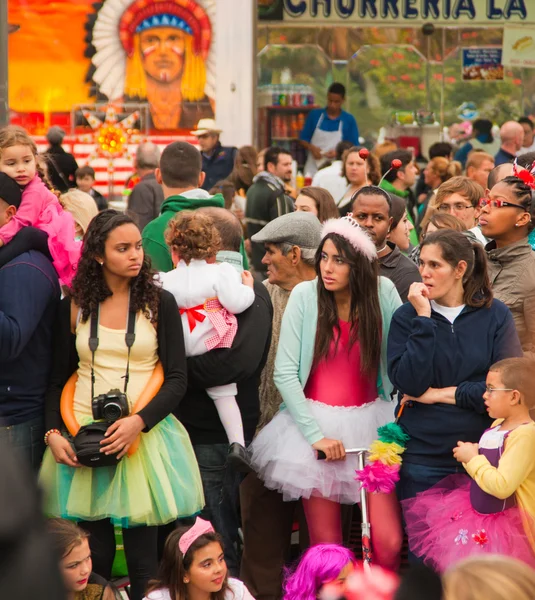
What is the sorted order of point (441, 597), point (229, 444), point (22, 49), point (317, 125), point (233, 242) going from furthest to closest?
point (22, 49) < point (317, 125) < point (233, 242) < point (229, 444) < point (441, 597)

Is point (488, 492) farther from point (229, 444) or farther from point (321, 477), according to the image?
point (229, 444)

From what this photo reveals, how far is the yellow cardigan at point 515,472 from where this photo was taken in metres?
3.90

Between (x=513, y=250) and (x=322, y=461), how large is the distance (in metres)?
1.38

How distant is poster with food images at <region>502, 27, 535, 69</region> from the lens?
15648 mm

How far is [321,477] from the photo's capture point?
14.9 feet

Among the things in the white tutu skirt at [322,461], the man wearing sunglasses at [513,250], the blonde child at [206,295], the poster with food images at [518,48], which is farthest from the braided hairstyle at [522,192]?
the poster with food images at [518,48]

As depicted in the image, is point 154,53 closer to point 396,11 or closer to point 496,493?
point 396,11

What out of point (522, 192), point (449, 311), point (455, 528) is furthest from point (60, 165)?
point (455, 528)

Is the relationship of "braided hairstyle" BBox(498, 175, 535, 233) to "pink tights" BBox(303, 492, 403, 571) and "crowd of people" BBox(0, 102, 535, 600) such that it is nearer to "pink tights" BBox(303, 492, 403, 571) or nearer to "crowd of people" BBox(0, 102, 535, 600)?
"crowd of people" BBox(0, 102, 535, 600)

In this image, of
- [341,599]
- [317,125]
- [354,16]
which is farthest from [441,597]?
[354,16]

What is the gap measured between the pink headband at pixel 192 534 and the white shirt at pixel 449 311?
50.4 inches

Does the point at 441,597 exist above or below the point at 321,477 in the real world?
above

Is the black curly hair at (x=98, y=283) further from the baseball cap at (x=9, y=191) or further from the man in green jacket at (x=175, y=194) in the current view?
the man in green jacket at (x=175, y=194)

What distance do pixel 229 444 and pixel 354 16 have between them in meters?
12.8
